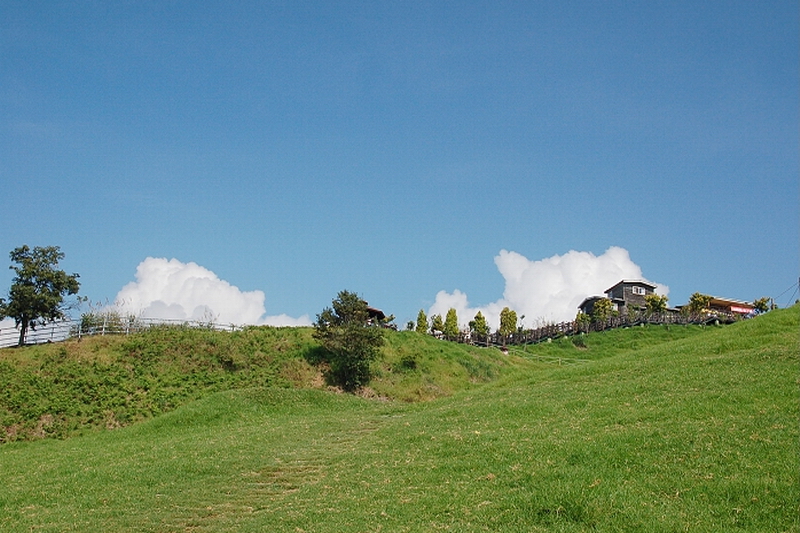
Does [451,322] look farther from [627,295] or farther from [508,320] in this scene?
[627,295]

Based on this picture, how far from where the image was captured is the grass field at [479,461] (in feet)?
44.4

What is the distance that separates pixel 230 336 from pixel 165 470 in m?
27.2

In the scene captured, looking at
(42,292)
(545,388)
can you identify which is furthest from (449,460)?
(42,292)

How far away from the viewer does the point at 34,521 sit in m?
17.2

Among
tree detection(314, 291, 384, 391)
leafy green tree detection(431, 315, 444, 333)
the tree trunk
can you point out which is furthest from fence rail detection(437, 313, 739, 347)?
the tree trunk

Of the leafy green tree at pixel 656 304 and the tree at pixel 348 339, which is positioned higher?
the leafy green tree at pixel 656 304

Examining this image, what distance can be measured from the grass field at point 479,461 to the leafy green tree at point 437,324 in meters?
49.9

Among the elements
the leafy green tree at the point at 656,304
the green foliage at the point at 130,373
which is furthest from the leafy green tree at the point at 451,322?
the green foliage at the point at 130,373

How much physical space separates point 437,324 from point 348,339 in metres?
42.3

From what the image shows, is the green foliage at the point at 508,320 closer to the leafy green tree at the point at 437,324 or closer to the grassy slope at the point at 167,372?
the leafy green tree at the point at 437,324

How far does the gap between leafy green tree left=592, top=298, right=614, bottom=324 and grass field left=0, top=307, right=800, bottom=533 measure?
146 feet

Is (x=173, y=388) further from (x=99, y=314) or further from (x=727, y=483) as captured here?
(x=727, y=483)

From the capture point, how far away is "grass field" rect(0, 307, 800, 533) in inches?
532

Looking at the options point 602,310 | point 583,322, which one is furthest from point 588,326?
point 602,310
